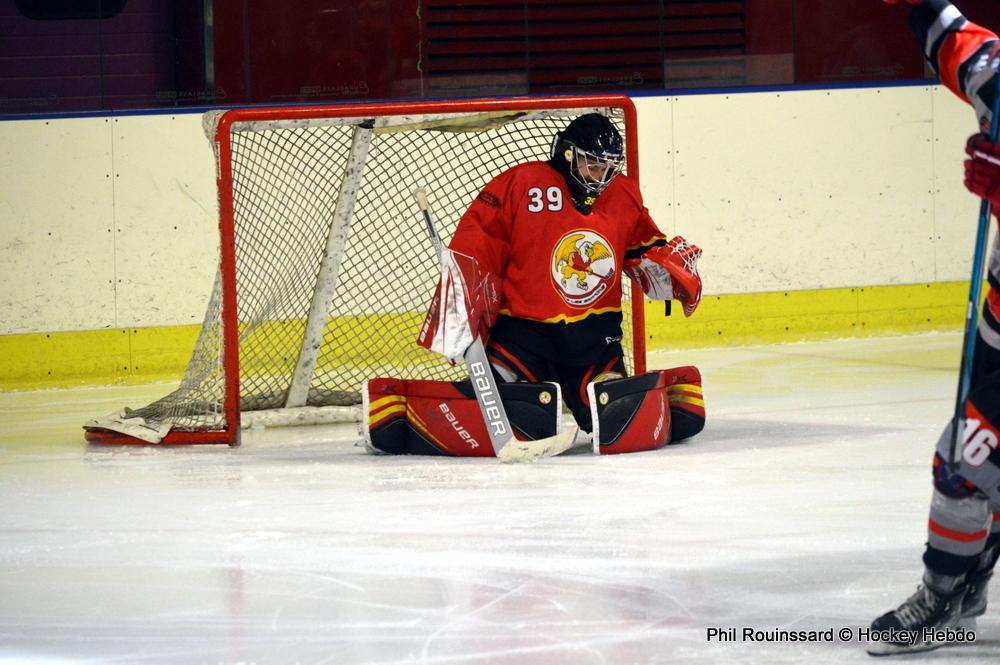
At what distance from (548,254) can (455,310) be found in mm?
325

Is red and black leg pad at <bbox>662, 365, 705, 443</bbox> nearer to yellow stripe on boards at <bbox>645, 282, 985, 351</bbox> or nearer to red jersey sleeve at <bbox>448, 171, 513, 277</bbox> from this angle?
red jersey sleeve at <bbox>448, 171, 513, 277</bbox>

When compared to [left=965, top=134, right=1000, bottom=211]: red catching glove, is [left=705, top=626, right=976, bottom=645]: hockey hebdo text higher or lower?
lower

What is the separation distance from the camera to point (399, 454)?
14.0 feet

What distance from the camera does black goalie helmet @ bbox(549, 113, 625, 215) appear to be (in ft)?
13.5

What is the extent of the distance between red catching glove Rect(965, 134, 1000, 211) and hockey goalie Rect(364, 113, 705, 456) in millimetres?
1963

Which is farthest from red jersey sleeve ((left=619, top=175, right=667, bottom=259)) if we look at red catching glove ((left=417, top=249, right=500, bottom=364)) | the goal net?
red catching glove ((left=417, top=249, right=500, bottom=364))

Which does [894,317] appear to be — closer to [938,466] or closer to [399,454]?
[399,454]

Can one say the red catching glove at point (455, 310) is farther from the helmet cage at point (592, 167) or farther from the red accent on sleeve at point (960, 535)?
the red accent on sleeve at point (960, 535)

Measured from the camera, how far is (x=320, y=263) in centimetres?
490

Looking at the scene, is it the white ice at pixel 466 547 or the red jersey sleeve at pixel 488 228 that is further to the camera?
the red jersey sleeve at pixel 488 228

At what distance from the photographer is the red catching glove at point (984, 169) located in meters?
2.16

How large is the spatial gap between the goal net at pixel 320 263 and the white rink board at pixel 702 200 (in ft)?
1.72

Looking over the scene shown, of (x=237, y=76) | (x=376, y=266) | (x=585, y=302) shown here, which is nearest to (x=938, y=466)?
(x=585, y=302)

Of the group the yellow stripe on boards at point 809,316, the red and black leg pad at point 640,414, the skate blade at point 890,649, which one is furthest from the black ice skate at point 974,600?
the yellow stripe on boards at point 809,316
